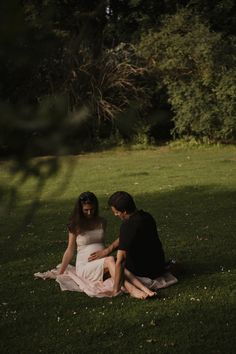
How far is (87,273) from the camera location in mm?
7344

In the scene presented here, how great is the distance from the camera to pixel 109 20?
30562 mm

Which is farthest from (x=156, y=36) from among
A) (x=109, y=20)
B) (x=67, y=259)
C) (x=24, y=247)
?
(x=67, y=259)

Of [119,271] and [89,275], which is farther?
[89,275]

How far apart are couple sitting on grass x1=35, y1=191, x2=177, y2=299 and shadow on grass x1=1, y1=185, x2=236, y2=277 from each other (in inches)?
26.3

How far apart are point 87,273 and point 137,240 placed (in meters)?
0.73

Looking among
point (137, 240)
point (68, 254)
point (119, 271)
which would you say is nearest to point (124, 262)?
point (119, 271)

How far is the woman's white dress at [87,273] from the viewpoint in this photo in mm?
7121

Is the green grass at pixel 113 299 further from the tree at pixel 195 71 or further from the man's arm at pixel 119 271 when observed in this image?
the tree at pixel 195 71

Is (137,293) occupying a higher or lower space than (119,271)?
lower

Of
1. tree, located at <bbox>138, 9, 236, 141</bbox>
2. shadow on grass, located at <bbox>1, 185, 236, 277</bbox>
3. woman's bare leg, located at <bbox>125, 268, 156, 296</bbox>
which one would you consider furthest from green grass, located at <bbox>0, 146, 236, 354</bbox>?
tree, located at <bbox>138, 9, 236, 141</bbox>

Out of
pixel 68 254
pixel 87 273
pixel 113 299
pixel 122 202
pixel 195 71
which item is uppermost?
pixel 195 71

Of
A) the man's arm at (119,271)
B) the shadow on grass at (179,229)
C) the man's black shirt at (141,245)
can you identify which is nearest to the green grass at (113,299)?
the shadow on grass at (179,229)

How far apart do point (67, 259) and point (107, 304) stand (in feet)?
3.81

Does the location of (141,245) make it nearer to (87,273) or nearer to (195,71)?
(87,273)
